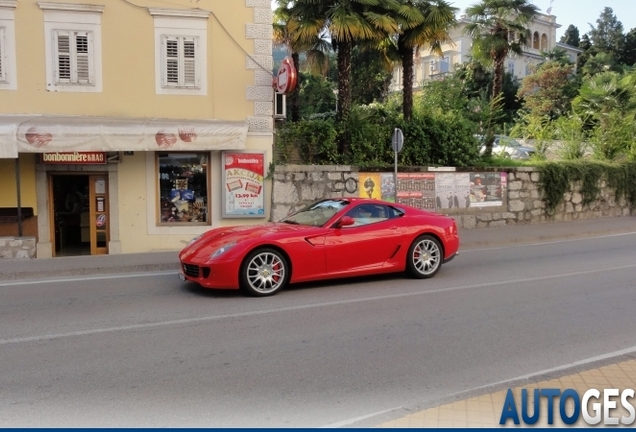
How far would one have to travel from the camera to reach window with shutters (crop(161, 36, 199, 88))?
13.9 metres

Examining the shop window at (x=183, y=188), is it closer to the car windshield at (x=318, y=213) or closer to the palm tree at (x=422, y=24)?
the car windshield at (x=318, y=213)

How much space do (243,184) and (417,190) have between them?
5.09 meters

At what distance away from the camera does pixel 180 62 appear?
13891mm

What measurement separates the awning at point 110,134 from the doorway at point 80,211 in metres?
1.51

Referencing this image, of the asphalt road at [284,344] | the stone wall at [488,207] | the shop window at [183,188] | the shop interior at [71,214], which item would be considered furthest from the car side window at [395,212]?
the shop interior at [71,214]

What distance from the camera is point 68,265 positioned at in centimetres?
1138

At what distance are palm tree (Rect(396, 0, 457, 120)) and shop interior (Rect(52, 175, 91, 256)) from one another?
31.5 feet

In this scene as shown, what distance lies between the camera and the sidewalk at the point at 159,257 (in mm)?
10945

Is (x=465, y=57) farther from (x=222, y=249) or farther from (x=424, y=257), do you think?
(x=222, y=249)

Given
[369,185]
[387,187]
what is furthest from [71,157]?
[387,187]

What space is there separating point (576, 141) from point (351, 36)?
10.7 meters

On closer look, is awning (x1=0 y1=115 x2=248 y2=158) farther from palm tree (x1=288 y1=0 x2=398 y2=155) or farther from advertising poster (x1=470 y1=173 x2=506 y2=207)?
advertising poster (x1=470 y1=173 x2=506 y2=207)

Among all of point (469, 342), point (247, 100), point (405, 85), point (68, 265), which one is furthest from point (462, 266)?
point (405, 85)

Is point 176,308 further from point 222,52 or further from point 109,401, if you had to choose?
point 222,52
